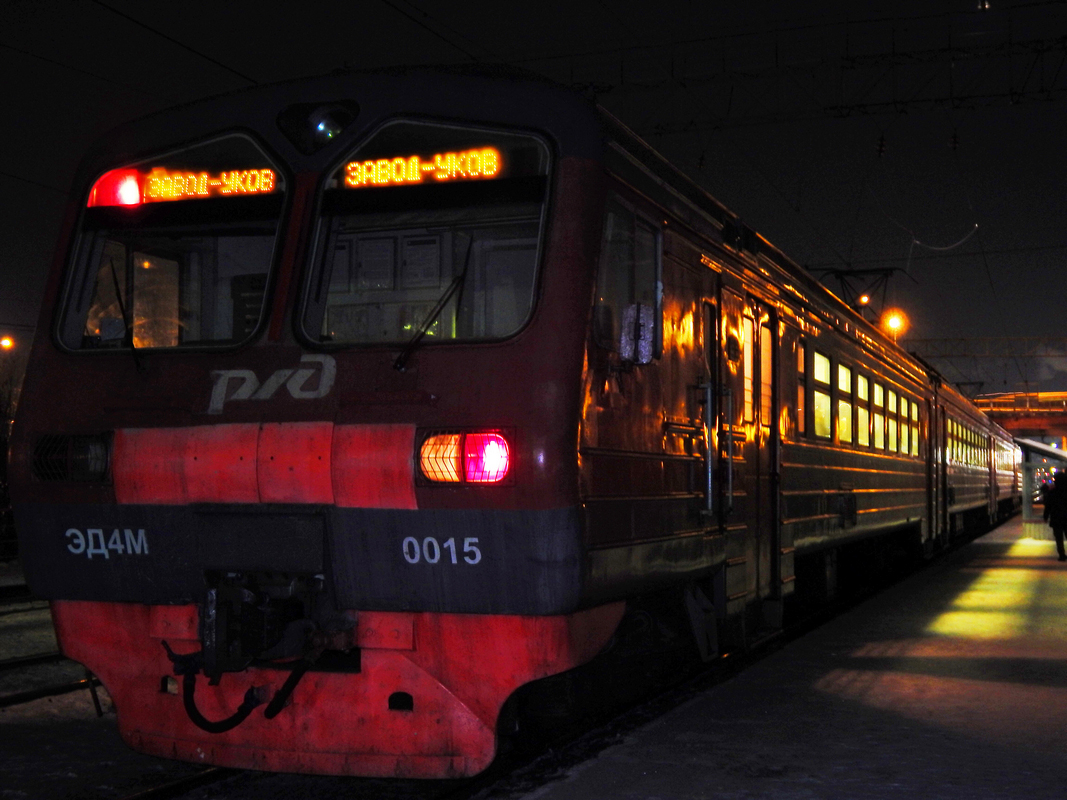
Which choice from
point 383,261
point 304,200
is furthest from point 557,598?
point 304,200

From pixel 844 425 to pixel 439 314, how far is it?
6.56 m

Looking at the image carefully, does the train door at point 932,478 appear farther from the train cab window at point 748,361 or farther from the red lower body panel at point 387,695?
the red lower body panel at point 387,695

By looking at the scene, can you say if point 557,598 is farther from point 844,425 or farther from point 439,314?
point 844,425

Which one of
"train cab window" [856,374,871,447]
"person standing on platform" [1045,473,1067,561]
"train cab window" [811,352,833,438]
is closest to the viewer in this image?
"train cab window" [811,352,833,438]

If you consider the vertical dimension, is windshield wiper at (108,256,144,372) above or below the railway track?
above

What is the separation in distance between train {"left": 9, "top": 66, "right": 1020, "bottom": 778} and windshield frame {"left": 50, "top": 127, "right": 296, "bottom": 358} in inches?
0.6

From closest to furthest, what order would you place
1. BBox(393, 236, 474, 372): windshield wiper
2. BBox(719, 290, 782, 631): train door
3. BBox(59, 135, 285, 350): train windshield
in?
BBox(393, 236, 474, 372): windshield wiper → BBox(59, 135, 285, 350): train windshield → BBox(719, 290, 782, 631): train door

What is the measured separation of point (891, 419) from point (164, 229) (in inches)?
393

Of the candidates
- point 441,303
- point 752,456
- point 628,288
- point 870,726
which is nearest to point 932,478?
point 752,456

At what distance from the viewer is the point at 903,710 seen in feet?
23.5

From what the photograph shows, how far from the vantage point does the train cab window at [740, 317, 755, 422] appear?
7854 mm

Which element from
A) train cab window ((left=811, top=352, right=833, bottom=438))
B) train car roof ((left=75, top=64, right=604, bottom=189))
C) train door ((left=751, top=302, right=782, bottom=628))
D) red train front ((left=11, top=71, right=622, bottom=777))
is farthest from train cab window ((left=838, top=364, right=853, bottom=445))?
train car roof ((left=75, top=64, right=604, bottom=189))

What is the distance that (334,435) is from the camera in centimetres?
521

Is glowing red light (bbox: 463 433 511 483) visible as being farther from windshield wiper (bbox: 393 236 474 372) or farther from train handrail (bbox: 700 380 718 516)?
train handrail (bbox: 700 380 718 516)
